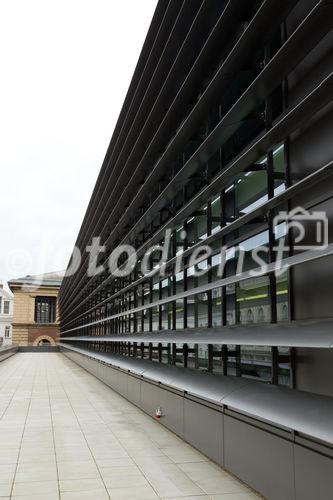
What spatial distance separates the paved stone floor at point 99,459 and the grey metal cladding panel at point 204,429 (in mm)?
111

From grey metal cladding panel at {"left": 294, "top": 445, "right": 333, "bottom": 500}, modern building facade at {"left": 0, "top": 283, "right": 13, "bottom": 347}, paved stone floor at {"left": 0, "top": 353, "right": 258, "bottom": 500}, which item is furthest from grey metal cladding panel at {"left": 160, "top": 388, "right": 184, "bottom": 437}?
modern building facade at {"left": 0, "top": 283, "right": 13, "bottom": 347}

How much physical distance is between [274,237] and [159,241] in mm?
4828

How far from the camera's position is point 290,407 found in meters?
4.23

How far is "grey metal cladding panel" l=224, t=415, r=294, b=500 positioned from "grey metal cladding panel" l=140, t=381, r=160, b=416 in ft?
11.7

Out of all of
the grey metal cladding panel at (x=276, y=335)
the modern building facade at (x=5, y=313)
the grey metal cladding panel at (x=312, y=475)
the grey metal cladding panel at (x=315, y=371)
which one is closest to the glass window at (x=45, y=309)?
the modern building facade at (x=5, y=313)

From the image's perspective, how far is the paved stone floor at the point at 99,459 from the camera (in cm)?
507

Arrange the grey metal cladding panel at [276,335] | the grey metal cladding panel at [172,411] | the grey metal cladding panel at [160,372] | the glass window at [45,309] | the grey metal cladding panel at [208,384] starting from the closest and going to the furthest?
the grey metal cladding panel at [276,335], the grey metal cladding panel at [208,384], the grey metal cladding panel at [172,411], the grey metal cladding panel at [160,372], the glass window at [45,309]

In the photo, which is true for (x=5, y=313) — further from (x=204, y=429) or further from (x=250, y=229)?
(x=250, y=229)

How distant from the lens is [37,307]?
67812 millimetres

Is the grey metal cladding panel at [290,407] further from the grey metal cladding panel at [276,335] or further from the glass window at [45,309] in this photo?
the glass window at [45,309]

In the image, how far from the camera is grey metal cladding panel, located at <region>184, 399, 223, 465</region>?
19.8 ft

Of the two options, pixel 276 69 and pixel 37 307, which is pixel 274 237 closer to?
pixel 276 69

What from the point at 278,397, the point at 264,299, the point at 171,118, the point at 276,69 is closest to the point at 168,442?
the point at 264,299

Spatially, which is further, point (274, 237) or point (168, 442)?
point (168, 442)
